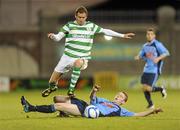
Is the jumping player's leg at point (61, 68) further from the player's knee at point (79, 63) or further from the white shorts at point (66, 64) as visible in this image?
the player's knee at point (79, 63)

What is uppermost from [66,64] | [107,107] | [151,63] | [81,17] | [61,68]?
[81,17]

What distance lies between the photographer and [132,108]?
20359 millimetres

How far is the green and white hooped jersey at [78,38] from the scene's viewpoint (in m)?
17.5

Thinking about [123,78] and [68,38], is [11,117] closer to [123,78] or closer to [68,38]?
[68,38]

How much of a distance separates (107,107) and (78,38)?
2197mm

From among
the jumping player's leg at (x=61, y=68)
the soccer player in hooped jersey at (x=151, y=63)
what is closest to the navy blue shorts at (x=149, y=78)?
the soccer player in hooped jersey at (x=151, y=63)

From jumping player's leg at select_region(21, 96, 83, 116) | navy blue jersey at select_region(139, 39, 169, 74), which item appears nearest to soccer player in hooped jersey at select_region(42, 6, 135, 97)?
jumping player's leg at select_region(21, 96, 83, 116)

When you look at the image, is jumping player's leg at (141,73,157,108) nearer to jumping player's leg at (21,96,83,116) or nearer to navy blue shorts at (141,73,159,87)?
navy blue shorts at (141,73,159,87)

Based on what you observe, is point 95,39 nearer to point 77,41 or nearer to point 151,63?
point 151,63

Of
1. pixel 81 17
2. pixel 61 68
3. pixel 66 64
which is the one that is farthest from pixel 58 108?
pixel 81 17

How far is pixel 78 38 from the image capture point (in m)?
17.5

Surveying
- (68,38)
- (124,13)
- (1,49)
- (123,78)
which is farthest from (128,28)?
(68,38)

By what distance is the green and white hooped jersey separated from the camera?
17.5 m

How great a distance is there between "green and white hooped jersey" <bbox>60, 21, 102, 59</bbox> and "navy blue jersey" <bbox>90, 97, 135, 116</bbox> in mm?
1868
